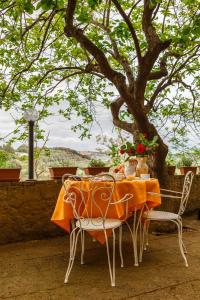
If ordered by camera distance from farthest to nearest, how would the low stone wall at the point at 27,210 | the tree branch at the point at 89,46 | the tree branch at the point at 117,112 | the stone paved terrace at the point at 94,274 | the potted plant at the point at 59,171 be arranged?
the tree branch at the point at 117,112 → the potted plant at the point at 59,171 → the low stone wall at the point at 27,210 → the tree branch at the point at 89,46 → the stone paved terrace at the point at 94,274

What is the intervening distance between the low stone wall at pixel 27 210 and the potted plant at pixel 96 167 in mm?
610

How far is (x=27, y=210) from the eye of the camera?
162 inches

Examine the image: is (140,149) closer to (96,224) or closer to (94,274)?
(96,224)

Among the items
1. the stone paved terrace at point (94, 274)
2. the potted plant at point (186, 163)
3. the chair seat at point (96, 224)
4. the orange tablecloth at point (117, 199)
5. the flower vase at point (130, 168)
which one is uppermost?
the potted plant at point (186, 163)

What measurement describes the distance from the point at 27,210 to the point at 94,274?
58.5 inches

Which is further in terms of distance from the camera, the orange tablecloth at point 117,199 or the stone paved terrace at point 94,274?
the orange tablecloth at point 117,199

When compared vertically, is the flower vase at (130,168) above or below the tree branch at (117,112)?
below

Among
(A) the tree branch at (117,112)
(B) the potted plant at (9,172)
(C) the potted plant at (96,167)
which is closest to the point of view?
(B) the potted plant at (9,172)

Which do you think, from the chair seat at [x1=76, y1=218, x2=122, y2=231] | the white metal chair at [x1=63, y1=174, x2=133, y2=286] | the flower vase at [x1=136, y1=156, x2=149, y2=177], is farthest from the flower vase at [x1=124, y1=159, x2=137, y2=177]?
the chair seat at [x1=76, y1=218, x2=122, y2=231]

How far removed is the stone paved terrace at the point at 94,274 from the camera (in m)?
2.49

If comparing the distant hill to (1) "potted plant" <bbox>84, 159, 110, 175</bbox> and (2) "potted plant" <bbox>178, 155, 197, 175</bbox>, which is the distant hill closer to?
(1) "potted plant" <bbox>84, 159, 110, 175</bbox>

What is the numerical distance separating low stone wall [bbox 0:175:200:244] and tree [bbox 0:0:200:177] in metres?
1.29

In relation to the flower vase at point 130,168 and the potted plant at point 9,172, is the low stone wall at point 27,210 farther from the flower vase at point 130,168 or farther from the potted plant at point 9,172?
the flower vase at point 130,168

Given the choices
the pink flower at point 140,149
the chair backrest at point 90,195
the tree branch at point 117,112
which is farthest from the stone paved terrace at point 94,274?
the tree branch at point 117,112
